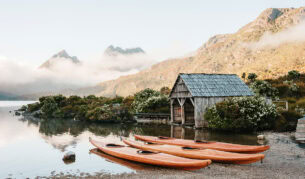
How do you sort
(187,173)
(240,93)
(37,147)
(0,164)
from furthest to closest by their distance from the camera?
(240,93)
(37,147)
(0,164)
(187,173)

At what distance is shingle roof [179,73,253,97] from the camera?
28281 millimetres

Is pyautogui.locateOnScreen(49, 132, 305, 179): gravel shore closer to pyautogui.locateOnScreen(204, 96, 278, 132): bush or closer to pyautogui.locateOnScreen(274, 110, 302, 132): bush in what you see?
pyautogui.locateOnScreen(204, 96, 278, 132): bush

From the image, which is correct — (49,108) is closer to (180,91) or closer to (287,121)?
(180,91)

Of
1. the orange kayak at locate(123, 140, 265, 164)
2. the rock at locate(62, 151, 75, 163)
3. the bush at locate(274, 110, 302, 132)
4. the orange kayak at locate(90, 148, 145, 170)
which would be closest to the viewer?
the orange kayak at locate(123, 140, 265, 164)

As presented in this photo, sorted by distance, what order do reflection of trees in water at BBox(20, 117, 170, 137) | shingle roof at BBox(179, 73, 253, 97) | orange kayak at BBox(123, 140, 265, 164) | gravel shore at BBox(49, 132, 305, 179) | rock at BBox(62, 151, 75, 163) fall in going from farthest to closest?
reflection of trees in water at BBox(20, 117, 170, 137), shingle roof at BBox(179, 73, 253, 97), rock at BBox(62, 151, 75, 163), orange kayak at BBox(123, 140, 265, 164), gravel shore at BBox(49, 132, 305, 179)

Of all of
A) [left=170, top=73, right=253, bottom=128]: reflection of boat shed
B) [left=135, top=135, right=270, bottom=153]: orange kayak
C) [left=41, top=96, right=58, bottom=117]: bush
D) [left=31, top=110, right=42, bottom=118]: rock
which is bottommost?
[left=135, top=135, right=270, bottom=153]: orange kayak

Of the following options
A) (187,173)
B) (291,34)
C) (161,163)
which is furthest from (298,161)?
(291,34)

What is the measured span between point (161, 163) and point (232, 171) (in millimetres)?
3421

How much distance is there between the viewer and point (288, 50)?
130625 mm

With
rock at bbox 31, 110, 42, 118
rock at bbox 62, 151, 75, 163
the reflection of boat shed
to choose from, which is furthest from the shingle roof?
rock at bbox 31, 110, 42, 118

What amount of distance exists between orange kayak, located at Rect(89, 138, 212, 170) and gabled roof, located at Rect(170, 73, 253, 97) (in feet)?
43.7

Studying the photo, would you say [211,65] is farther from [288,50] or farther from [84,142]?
[84,142]

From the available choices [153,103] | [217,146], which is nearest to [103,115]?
[153,103]

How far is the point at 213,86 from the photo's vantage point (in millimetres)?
29359
